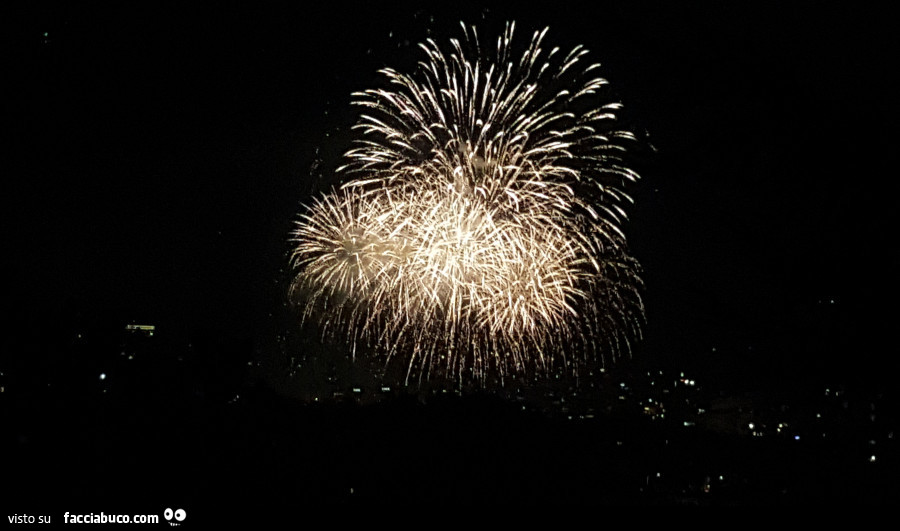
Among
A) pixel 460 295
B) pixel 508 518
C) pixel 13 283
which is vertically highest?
pixel 13 283

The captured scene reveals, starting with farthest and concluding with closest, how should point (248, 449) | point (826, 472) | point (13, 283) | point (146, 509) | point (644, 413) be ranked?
point (644, 413) < point (13, 283) < point (248, 449) < point (146, 509) < point (826, 472)

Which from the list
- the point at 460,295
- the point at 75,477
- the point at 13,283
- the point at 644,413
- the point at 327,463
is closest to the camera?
the point at 75,477

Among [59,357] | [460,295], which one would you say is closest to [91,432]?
[460,295]

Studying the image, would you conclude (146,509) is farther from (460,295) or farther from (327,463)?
(327,463)

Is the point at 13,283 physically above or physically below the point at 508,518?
above

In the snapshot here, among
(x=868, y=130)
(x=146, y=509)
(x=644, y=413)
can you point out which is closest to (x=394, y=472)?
(x=146, y=509)

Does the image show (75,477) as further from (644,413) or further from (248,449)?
(644,413)

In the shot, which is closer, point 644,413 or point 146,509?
point 146,509

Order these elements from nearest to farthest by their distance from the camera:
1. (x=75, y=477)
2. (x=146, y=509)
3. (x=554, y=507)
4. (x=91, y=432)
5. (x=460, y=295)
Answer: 1. (x=554, y=507)
2. (x=146, y=509)
3. (x=75, y=477)
4. (x=91, y=432)
5. (x=460, y=295)

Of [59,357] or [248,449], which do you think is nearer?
[248,449]
